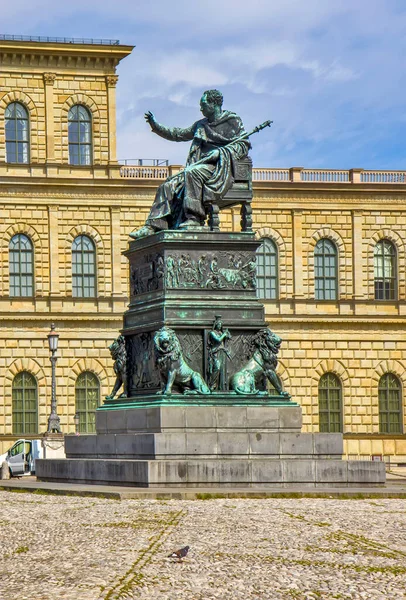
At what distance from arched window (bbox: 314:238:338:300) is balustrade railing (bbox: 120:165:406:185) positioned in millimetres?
2691

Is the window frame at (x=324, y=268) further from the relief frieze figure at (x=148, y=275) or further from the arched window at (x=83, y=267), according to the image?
the relief frieze figure at (x=148, y=275)

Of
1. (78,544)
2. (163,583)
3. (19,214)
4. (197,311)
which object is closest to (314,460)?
(197,311)

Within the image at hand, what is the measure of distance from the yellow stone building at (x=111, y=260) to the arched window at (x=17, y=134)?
5 centimetres

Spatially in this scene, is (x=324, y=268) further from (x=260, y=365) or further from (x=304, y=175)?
(x=260, y=365)

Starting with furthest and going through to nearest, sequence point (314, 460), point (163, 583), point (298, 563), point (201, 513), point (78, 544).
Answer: point (314, 460) → point (201, 513) → point (78, 544) → point (298, 563) → point (163, 583)

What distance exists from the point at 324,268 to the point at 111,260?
9.40m

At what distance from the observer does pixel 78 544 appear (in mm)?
15445

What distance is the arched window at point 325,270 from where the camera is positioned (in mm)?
65688

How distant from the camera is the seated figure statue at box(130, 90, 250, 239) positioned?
83.4 feet

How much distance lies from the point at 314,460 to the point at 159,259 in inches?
171

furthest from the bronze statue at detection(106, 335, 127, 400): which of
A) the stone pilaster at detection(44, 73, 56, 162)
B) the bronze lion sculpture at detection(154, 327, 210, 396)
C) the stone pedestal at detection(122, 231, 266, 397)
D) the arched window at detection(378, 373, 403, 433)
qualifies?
the arched window at detection(378, 373, 403, 433)

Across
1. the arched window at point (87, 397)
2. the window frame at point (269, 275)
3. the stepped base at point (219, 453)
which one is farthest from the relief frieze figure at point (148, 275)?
the window frame at point (269, 275)

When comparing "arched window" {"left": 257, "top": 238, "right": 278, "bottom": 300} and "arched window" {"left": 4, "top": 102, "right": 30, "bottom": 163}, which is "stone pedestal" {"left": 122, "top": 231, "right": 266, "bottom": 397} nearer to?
"arched window" {"left": 4, "top": 102, "right": 30, "bottom": 163}

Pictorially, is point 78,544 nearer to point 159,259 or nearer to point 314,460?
point 314,460
